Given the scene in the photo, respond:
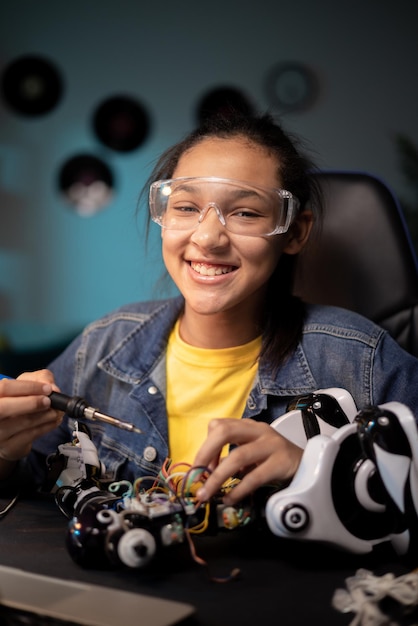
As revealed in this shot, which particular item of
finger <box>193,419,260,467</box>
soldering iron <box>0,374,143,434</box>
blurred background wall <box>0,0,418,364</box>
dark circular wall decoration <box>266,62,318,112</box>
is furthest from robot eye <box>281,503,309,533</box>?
dark circular wall decoration <box>266,62,318,112</box>

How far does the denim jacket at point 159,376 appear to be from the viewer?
140cm

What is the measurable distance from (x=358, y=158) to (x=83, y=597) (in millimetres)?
3670

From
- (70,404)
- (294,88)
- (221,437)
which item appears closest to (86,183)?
(294,88)

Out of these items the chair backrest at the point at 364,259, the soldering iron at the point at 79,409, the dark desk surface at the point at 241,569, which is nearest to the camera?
the dark desk surface at the point at 241,569

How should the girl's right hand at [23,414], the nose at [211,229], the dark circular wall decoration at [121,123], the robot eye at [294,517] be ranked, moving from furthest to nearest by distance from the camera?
the dark circular wall decoration at [121,123] < the nose at [211,229] < the girl's right hand at [23,414] < the robot eye at [294,517]

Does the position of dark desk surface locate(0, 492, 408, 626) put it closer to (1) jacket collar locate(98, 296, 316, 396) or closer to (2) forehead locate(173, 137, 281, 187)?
(1) jacket collar locate(98, 296, 316, 396)

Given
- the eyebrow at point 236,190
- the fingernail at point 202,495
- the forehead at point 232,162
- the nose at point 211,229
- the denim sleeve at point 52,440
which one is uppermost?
the forehead at point 232,162

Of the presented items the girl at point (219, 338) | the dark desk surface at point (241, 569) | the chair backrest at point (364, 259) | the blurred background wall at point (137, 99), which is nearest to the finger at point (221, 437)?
the dark desk surface at point (241, 569)

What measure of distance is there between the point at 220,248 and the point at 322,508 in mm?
580

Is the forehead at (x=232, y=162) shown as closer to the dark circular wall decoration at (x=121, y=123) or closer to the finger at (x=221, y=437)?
the finger at (x=221, y=437)

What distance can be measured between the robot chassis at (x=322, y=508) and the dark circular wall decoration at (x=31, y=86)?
3.82 metres

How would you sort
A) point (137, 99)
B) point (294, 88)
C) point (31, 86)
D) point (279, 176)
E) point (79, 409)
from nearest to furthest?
point (79, 409)
point (279, 176)
point (294, 88)
point (137, 99)
point (31, 86)

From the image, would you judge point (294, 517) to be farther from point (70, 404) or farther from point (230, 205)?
point (230, 205)

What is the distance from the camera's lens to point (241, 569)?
918 mm
